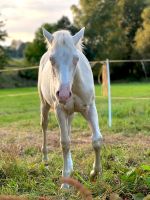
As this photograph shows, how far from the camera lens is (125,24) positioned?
61312 mm

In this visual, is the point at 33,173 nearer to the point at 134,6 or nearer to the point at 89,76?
the point at 89,76

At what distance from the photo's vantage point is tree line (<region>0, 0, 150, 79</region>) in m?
52.1

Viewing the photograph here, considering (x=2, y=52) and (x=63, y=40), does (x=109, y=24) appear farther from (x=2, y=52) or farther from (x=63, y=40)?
(x=63, y=40)

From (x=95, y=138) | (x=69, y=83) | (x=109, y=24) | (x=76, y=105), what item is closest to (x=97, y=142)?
(x=95, y=138)

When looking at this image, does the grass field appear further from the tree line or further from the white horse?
the tree line

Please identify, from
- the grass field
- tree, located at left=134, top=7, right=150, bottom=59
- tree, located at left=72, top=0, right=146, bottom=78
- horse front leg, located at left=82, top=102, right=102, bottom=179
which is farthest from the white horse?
tree, located at left=72, top=0, right=146, bottom=78

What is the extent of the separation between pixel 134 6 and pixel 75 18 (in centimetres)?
819

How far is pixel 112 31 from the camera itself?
5903cm

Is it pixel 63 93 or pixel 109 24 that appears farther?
pixel 109 24

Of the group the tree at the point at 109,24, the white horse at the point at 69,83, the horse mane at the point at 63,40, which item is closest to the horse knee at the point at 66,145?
the white horse at the point at 69,83

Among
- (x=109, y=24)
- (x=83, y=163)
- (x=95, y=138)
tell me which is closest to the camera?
(x=95, y=138)

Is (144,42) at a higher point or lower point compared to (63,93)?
lower

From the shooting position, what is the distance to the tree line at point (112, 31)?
52094 millimetres

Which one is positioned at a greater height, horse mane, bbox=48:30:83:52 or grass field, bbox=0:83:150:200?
horse mane, bbox=48:30:83:52
